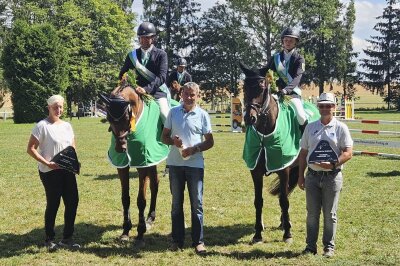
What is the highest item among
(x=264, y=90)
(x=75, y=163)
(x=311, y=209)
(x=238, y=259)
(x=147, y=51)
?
(x=147, y=51)

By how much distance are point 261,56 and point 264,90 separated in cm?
5094

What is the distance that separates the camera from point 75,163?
20.3ft

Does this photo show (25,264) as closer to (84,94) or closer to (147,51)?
(147,51)

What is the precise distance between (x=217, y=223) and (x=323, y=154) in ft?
9.10

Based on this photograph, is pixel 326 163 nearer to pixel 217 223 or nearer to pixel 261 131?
pixel 261 131

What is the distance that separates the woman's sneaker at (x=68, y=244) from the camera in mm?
6309

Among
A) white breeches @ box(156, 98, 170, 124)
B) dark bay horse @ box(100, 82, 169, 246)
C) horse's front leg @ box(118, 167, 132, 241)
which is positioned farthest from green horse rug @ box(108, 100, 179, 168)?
white breeches @ box(156, 98, 170, 124)

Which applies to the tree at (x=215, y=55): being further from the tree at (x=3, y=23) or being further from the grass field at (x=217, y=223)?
the grass field at (x=217, y=223)

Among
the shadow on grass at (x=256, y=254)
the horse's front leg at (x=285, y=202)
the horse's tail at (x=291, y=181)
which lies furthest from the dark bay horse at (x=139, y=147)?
the horse's tail at (x=291, y=181)

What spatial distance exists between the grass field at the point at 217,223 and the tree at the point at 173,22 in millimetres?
51340

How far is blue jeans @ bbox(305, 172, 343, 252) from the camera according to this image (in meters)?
5.53

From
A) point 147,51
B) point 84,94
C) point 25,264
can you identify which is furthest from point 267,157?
point 84,94

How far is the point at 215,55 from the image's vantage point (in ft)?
213

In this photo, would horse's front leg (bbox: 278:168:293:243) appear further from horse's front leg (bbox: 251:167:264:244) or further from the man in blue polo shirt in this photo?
the man in blue polo shirt
